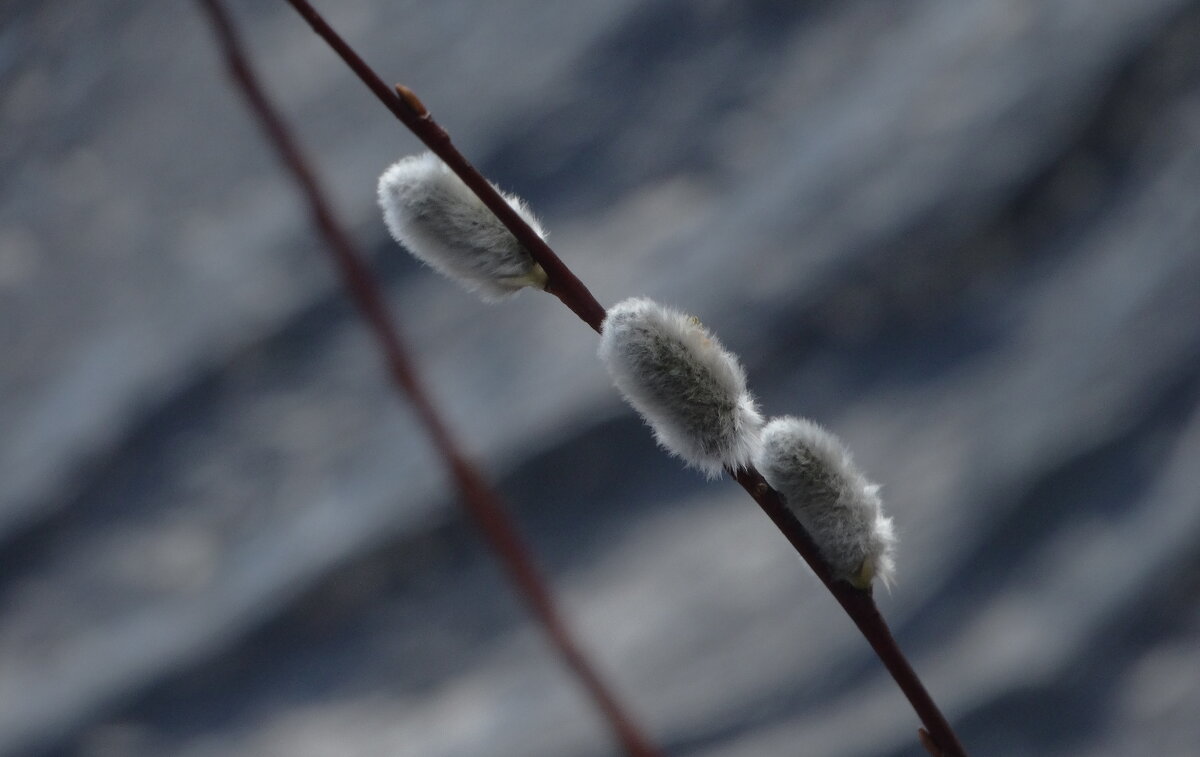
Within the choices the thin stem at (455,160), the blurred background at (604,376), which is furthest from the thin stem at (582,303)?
the blurred background at (604,376)

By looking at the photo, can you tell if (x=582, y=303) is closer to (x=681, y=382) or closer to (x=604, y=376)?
Answer: (x=681, y=382)

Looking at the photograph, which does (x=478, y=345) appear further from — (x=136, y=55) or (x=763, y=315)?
(x=136, y=55)

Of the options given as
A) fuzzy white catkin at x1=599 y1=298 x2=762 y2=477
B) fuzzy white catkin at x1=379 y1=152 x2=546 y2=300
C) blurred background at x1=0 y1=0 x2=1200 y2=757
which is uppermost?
blurred background at x1=0 y1=0 x2=1200 y2=757

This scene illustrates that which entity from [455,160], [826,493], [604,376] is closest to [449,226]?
[455,160]

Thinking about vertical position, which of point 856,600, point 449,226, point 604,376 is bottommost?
point 856,600

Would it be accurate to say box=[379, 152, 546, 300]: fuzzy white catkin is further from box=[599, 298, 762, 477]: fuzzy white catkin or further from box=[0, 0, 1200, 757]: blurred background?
box=[0, 0, 1200, 757]: blurred background

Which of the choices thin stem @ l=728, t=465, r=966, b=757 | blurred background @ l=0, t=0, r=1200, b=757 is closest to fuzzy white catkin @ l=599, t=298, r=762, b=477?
thin stem @ l=728, t=465, r=966, b=757

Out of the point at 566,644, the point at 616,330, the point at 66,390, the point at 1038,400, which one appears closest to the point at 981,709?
the point at 1038,400
